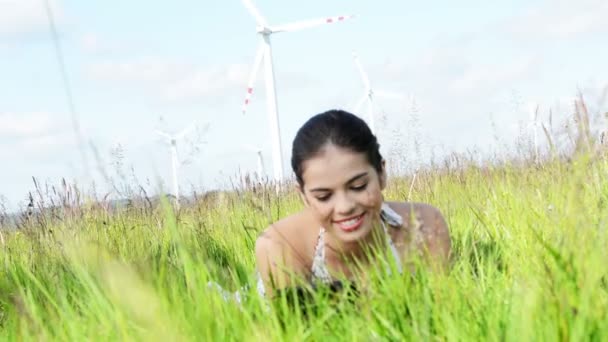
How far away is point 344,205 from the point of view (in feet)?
10.7

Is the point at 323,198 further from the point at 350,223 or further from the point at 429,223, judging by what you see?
the point at 429,223

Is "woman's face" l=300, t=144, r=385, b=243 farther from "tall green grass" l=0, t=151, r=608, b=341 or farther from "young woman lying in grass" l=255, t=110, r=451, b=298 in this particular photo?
"tall green grass" l=0, t=151, r=608, b=341

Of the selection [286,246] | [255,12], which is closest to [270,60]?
[255,12]

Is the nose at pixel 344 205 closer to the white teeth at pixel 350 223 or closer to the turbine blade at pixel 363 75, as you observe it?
the white teeth at pixel 350 223

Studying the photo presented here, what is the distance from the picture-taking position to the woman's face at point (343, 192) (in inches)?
130

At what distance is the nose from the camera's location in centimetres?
326

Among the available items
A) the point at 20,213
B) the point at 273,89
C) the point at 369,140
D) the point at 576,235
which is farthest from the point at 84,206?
the point at 273,89

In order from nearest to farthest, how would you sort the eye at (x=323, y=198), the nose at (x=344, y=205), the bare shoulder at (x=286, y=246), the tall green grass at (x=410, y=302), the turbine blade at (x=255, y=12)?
1. the tall green grass at (x=410, y=302)
2. the nose at (x=344, y=205)
3. the eye at (x=323, y=198)
4. the bare shoulder at (x=286, y=246)
5. the turbine blade at (x=255, y=12)

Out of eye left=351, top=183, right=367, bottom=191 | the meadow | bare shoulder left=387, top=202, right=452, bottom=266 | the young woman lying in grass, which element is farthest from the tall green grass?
eye left=351, top=183, right=367, bottom=191

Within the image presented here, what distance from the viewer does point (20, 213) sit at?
252 inches

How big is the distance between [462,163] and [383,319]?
6456mm

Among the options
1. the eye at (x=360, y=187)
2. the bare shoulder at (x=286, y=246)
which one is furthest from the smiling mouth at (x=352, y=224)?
the bare shoulder at (x=286, y=246)

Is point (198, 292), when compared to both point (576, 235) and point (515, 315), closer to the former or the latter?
point (515, 315)

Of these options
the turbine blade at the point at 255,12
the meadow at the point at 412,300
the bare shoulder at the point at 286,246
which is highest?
the turbine blade at the point at 255,12
